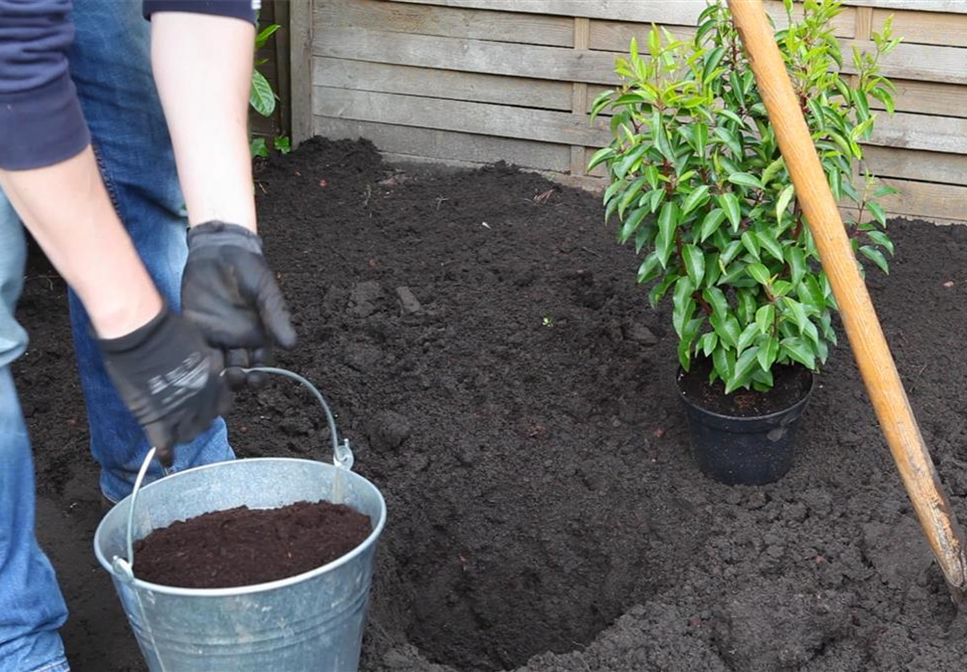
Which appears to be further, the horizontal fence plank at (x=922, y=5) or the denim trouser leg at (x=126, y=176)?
the horizontal fence plank at (x=922, y=5)

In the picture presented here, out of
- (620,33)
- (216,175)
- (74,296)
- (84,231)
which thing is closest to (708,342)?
(216,175)

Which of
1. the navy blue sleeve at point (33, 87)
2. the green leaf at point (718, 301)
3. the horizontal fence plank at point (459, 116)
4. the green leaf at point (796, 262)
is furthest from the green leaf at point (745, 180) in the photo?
the horizontal fence plank at point (459, 116)

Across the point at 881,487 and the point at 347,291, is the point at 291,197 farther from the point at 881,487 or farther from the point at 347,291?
the point at 881,487

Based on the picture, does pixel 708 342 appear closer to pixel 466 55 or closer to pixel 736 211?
pixel 736 211

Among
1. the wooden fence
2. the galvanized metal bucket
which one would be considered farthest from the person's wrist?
the wooden fence

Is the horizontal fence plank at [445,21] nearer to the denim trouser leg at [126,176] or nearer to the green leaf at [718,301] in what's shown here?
the green leaf at [718,301]

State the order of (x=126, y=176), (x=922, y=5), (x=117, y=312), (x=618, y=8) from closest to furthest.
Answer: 1. (x=117, y=312)
2. (x=126, y=176)
3. (x=922, y=5)
4. (x=618, y=8)

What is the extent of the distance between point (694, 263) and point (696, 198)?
0.19m

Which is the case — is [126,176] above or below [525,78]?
above

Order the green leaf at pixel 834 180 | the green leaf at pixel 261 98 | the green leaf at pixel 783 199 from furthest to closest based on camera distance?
the green leaf at pixel 261 98 < the green leaf at pixel 834 180 < the green leaf at pixel 783 199

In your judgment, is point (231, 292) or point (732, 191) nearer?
point (231, 292)

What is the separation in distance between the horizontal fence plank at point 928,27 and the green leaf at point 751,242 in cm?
173

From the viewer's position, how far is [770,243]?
113 inches

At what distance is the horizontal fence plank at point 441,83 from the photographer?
4848 millimetres
